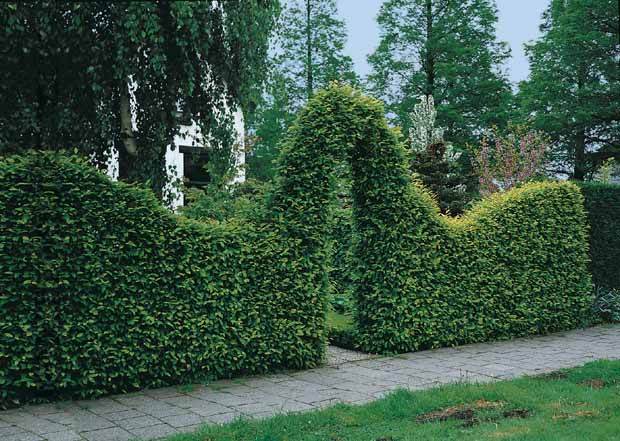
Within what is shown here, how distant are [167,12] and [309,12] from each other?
82.3 ft

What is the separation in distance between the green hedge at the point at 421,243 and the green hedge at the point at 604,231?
1054mm

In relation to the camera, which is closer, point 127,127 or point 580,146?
point 127,127

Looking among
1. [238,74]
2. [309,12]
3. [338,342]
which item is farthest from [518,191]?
[309,12]

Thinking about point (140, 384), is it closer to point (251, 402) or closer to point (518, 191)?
point (251, 402)

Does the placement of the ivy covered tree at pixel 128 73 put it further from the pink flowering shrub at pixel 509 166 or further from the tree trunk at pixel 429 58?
the tree trunk at pixel 429 58

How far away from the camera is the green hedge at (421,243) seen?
763 cm

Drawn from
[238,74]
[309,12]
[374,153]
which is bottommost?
[374,153]

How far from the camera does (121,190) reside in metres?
6.29

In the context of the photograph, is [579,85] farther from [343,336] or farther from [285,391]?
[285,391]

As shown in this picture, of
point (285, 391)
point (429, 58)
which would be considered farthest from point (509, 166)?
point (285, 391)

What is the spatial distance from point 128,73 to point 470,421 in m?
5.12

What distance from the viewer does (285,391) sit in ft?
20.8

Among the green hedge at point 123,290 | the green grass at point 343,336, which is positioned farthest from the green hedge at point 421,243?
the green hedge at point 123,290

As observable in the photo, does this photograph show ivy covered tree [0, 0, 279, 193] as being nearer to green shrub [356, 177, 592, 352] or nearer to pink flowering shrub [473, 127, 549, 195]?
green shrub [356, 177, 592, 352]
